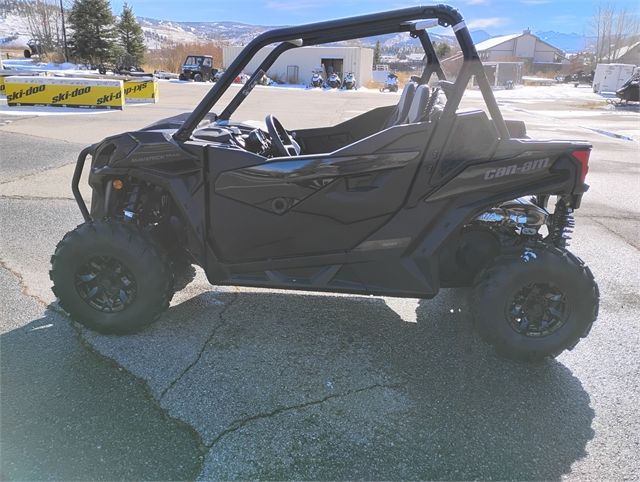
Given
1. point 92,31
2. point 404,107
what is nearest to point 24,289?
point 404,107

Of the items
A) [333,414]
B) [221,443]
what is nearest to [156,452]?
[221,443]

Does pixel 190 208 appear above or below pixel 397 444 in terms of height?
above

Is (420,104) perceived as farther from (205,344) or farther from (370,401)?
(205,344)

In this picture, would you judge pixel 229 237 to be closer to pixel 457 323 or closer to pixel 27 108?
pixel 457 323

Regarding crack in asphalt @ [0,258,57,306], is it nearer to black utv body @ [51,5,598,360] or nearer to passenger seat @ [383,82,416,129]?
black utv body @ [51,5,598,360]

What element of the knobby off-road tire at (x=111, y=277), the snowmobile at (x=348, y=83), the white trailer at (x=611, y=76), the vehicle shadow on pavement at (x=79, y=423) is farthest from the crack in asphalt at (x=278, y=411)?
the snowmobile at (x=348, y=83)

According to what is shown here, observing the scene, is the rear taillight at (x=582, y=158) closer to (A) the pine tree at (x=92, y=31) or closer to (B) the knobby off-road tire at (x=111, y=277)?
(B) the knobby off-road tire at (x=111, y=277)

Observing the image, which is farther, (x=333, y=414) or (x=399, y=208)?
(x=399, y=208)

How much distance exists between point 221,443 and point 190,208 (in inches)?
53.6

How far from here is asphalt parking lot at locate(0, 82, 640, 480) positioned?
2.37 meters

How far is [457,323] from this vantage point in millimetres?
3678

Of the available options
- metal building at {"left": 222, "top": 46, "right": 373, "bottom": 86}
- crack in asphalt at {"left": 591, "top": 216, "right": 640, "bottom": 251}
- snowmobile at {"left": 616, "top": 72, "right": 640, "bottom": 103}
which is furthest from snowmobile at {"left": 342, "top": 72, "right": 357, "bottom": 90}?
crack in asphalt at {"left": 591, "top": 216, "right": 640, "bottom": 251}

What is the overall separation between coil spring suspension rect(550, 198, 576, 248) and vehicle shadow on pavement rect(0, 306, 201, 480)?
7.90 ft

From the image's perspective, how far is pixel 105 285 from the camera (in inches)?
130
